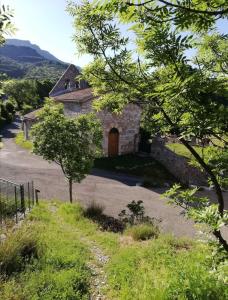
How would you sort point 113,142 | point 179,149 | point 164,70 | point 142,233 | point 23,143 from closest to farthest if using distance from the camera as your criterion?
point 164,70 < point 142,233 < point 179,149 < point 113,142 < point 23,143

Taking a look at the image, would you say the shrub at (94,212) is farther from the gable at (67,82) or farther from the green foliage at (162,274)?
the gable at (67,82)

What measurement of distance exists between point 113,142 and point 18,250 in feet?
68.8

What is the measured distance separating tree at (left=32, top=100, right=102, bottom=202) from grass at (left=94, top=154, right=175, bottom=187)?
23.9 ft

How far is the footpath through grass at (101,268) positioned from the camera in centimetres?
642

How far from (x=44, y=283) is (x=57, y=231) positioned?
4358 millimetres

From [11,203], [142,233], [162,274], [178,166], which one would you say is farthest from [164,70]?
[178,166]

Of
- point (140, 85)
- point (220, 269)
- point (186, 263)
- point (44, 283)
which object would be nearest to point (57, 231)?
point (44, 283)

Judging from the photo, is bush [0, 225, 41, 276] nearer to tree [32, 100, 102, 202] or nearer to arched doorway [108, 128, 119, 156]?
tree [32, 100, 102, 202]

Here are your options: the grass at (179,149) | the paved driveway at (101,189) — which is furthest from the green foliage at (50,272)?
the grass at (179,149)

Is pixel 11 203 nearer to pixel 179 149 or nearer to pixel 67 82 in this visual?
pixel 179 149

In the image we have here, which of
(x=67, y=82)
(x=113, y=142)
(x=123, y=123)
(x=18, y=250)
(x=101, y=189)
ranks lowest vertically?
(x=101, y=189)

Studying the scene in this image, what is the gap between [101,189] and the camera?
69.2ft

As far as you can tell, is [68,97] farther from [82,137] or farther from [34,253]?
[34,253]

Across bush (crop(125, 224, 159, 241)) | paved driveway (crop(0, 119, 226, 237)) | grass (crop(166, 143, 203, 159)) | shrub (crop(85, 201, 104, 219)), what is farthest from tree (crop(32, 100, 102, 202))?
grass (crop(166, 143, 203, 159))
